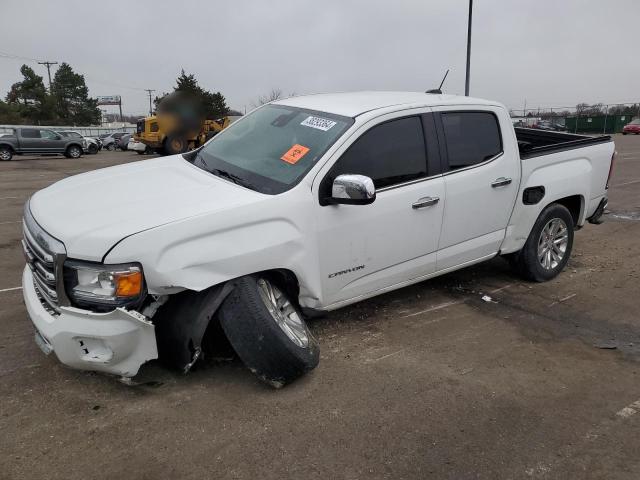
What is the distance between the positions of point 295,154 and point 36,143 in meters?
26.7

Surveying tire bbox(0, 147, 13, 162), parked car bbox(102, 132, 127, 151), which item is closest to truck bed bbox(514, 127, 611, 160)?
tire bbox(0, 147, 13, 162)

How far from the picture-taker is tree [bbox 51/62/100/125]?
3056 inches

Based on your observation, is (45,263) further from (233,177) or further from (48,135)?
(48,135)

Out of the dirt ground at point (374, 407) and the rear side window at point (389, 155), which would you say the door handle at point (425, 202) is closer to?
the rear side window at point (389, 155)

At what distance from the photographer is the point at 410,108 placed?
→ 4043 mm

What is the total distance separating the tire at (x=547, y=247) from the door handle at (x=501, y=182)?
713 mm

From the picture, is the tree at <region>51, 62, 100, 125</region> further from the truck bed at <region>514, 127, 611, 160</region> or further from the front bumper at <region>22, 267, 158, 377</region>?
the front bumper at <region>22, 267, 158, 377</region>

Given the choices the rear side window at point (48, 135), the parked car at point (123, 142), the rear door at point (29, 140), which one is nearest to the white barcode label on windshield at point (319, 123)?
the rear door at point (29, 140)

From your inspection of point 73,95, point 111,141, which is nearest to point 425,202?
point 111,141

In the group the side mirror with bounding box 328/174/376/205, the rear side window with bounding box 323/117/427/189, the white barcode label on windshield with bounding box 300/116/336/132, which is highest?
the white barcode label on windshield with bounding box 300/116/336/132

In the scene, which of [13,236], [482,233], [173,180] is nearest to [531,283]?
[482,233]

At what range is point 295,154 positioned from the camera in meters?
3.65

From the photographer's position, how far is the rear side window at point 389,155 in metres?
3.66

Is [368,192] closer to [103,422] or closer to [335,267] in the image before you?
[335,267]
